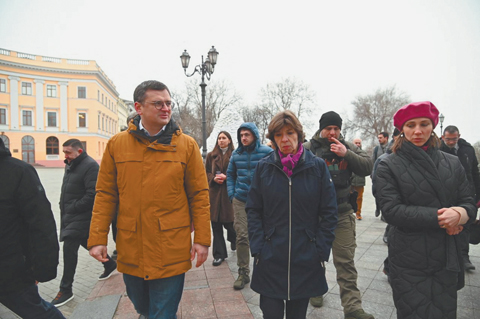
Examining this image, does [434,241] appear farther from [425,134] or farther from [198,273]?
[198,273]

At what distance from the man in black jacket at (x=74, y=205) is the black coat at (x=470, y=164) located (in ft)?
17.0

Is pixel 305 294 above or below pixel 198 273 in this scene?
above

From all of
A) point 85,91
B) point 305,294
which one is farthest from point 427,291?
point 85,91

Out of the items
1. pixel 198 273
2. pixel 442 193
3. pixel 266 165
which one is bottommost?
pixel 198 273

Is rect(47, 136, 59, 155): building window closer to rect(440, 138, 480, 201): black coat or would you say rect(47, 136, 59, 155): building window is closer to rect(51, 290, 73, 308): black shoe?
rect(51, 290, 73, 308): black shoe

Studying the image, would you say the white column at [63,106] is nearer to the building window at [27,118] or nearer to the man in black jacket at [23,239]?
the building window at [27,118]

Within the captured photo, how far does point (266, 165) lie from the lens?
2.45 m

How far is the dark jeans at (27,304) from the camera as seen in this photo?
225cm

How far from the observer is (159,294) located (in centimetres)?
230

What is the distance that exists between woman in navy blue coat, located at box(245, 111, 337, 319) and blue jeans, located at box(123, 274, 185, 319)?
63cm

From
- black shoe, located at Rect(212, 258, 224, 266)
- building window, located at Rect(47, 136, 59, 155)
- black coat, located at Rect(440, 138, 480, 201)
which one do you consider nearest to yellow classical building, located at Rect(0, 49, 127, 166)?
building window, located at Rect(47, 136, 59, 155)

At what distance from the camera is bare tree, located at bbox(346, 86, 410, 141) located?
53188 mm

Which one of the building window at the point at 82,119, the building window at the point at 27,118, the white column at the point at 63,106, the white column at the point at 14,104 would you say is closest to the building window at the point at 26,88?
the white column at the point at 14,104

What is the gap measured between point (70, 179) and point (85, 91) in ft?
175
